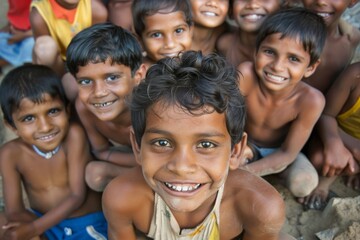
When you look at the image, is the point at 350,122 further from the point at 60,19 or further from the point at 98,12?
the point at 60,19

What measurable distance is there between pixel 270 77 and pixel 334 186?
0.79m

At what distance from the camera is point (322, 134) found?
231 cm

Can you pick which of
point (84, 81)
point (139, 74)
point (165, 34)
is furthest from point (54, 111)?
point (165, 34)

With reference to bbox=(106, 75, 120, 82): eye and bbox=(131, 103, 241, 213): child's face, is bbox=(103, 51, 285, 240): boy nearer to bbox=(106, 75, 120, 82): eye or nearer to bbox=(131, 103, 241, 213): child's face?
bbox=(131, 103, 241, 213): child's face

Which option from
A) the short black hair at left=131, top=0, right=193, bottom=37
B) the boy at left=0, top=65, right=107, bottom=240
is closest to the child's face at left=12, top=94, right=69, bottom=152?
the boy at left=0, top=65, right=107, bottom=240

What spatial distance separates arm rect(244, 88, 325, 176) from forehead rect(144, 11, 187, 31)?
32.0 inches

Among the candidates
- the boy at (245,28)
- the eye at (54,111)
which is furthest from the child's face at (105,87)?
the boy at (245,28)

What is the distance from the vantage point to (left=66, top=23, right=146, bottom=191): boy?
1.95m

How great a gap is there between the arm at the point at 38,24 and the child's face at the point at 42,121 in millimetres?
1020

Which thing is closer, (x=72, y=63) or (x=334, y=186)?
(x=72, y=63)

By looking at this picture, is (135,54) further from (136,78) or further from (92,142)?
(92,142)

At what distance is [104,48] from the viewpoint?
195 cm

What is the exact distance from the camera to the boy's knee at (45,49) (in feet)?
8.73

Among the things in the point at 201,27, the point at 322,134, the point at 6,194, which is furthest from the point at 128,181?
the point at 201,27
